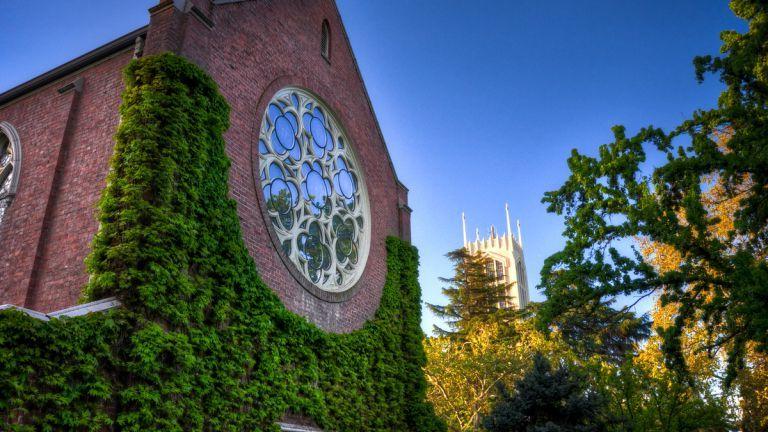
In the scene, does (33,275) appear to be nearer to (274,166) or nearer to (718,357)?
(274,166)

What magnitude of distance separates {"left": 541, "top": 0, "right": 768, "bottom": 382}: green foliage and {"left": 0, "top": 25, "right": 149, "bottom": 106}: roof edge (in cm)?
949

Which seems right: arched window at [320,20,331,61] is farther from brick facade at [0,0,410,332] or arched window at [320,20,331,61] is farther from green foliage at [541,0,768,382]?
green foliage at [541,0,768,382]

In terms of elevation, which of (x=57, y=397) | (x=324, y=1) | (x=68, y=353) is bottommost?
(x=57, y=397)

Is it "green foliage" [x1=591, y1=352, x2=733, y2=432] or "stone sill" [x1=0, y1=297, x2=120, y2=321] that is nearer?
"stone sill" [x1=0, y1=297, x2=120, y2=321]

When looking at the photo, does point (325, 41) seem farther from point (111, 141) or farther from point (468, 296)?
point (468, 296)

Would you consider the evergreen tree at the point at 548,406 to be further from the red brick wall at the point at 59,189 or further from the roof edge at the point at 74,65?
the roof edge at the point at 74,65

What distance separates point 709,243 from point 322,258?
782cm

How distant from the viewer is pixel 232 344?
29.0 feet

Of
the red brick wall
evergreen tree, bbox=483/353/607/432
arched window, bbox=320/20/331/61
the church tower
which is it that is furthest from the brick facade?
the church tower

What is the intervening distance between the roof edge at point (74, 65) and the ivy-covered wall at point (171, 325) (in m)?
2.05

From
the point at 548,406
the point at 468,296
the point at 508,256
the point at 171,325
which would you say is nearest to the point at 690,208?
the point at 548,406

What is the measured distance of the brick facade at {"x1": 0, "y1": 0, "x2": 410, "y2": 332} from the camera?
374 inches

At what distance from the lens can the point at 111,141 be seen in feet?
32.8

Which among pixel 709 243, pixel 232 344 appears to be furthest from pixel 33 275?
pixel 709 243
